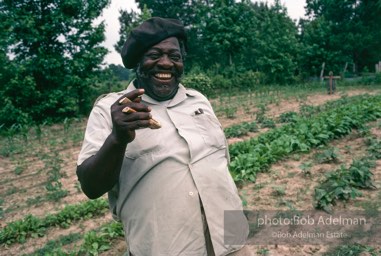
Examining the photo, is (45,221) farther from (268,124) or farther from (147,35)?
(268,124)

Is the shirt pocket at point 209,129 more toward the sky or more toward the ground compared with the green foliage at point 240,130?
more toward the sky

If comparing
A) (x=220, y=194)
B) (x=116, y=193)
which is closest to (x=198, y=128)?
(x=220, y=194)

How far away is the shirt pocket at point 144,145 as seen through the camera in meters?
1.53

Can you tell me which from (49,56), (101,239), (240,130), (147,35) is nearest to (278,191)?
(101,239)

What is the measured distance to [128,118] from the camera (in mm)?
1267

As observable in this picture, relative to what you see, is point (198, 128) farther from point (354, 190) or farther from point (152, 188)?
point (354, 190)

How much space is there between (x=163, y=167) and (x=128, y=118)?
37 cm

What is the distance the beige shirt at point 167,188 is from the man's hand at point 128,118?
20 cm

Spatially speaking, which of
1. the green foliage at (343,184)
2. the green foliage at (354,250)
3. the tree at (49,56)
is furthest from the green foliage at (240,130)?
the tree at (49,56)

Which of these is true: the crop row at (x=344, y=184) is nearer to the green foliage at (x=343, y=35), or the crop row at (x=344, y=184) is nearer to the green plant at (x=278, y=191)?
the green plant at (x=278, y=191)

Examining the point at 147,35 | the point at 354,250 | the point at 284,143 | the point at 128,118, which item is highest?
the point at 147,35

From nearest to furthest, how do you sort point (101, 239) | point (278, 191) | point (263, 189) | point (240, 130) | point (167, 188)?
point (167, 188)
point (101, 239)
point (278, 191)
point (263, 189)
point (240, 130)

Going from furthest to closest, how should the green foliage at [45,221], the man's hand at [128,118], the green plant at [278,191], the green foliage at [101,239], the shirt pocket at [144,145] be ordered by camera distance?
the green plant at [278,191], the green foliage at [45,221], the green foliage at [101,239], the shirt pocket at [144,145], the man's hand at [128,118]

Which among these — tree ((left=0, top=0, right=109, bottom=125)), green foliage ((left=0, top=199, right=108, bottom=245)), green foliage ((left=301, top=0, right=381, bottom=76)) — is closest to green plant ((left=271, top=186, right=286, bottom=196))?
green foliage ((left=0, top=199, right=108, bottom=245))
